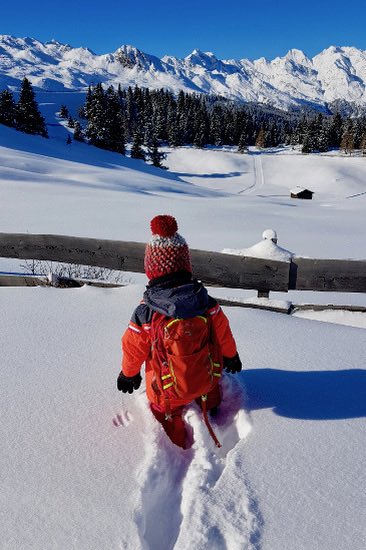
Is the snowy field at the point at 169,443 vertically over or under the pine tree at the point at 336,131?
under

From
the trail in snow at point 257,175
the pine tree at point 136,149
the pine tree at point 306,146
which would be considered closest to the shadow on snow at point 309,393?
the trail in snow at point 257,175

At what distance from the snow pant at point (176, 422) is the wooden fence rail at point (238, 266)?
6.87 feet

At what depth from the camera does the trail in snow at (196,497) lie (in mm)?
1862

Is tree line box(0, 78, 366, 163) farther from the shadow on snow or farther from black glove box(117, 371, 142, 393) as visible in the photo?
black glove box(117, 371, 142, 393)

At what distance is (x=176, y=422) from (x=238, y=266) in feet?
7.86

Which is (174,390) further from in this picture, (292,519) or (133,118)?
(133,118)

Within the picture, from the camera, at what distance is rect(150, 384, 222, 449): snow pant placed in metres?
2.57

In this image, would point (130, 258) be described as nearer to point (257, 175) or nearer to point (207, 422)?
point (207, 422)

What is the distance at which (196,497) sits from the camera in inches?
81.6

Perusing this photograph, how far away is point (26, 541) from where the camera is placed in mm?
1782

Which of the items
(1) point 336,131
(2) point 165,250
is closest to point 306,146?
(1) point 336,131

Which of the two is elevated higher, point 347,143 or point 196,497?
point 347,143

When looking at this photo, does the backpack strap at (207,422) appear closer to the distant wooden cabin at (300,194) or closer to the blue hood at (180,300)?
the blue hood at (180,300)

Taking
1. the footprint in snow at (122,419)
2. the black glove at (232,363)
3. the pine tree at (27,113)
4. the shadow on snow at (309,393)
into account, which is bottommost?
the footprint in snow at (122,419)
